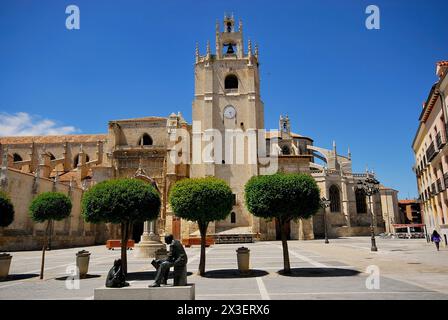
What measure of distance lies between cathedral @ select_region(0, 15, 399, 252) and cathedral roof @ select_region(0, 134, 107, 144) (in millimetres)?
140

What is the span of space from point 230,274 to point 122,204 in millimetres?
4370

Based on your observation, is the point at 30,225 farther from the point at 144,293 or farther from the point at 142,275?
the point at 144,293

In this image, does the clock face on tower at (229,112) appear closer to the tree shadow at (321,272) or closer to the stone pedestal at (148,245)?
the stone pedestal at (148,245)

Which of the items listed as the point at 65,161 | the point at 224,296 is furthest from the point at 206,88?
the point at 224,296

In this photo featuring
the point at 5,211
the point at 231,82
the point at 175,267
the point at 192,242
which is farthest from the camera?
the point at 231,82

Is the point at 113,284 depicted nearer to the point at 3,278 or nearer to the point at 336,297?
the point at 336,297

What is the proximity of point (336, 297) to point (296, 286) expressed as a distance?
65.1 inches

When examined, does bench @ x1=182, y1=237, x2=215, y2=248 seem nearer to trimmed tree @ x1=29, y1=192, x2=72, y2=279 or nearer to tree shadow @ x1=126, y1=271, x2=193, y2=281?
trimmed tree @ x1=29, y1=192, x2=72, y2=279

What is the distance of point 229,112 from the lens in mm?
37969

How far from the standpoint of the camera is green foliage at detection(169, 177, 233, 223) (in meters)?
11.1

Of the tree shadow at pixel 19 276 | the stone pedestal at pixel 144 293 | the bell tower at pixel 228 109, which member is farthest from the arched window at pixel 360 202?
the stone pedestal at pixel 144 293

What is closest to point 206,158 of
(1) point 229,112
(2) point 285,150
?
(1) point 229,112

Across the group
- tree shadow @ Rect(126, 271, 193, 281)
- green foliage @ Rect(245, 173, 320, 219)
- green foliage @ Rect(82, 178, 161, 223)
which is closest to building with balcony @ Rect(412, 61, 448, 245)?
green foliage @ Rect(245, 173, 320, 219)
